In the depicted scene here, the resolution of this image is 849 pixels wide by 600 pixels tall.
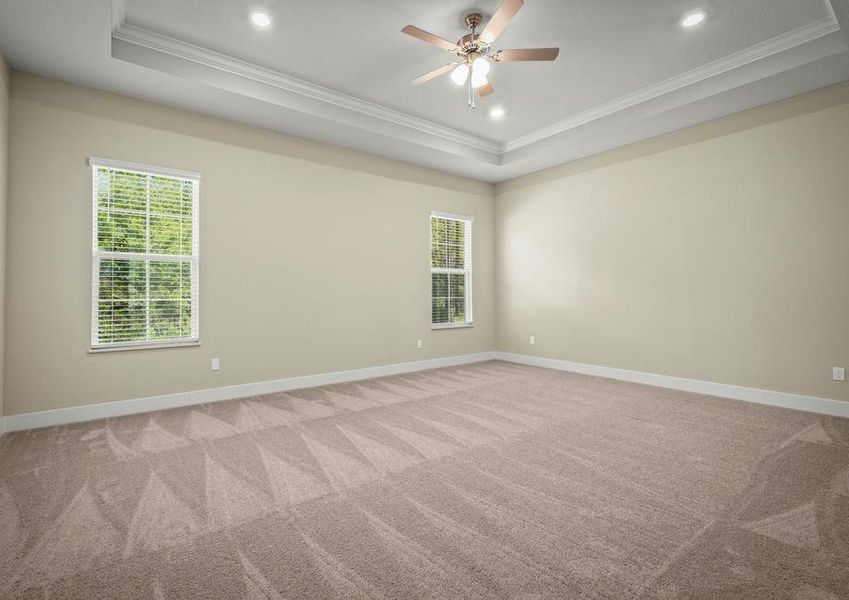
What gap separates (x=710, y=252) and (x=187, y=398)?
5927 mm

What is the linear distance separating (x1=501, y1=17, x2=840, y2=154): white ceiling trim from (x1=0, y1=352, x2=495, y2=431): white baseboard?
3801 mm

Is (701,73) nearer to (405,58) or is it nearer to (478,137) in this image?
(478,137)

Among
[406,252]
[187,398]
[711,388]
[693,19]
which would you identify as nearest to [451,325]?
[406,252]

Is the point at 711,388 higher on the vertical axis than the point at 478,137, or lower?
lower

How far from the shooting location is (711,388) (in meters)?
4.68

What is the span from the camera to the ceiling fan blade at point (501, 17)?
2614 millimetres

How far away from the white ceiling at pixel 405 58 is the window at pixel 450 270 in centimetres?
185

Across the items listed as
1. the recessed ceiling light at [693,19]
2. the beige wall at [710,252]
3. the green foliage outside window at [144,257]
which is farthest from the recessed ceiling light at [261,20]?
the beige wall at [710,252]

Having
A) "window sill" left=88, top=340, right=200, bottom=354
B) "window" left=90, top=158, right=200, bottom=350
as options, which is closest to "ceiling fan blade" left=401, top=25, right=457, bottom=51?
"window" left=90, top=158, right=200, bottom=350

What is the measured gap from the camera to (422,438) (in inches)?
129

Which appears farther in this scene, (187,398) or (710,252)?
(710,252)

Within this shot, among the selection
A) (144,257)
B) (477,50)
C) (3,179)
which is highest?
(477,50)

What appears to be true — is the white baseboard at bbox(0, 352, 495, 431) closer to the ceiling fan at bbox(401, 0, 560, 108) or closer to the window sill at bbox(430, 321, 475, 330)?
the window sill at bbox(430, 321, 475, 330)

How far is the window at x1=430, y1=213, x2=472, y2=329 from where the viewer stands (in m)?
6.51
